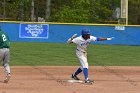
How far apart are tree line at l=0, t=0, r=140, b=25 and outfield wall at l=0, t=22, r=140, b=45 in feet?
45.3

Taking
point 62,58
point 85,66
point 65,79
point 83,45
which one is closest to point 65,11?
point 62,58

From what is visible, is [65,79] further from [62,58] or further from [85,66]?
[62,58]

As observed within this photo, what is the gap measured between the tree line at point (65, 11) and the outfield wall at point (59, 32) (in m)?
13.8

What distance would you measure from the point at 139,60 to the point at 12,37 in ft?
44.9

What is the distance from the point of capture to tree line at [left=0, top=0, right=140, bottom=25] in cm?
5194

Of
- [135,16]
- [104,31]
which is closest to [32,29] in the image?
[104,31]

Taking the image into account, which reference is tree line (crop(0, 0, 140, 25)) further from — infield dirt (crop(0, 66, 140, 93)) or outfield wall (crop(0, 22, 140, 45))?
infield dirt (crop(0, 66, 140, 93))

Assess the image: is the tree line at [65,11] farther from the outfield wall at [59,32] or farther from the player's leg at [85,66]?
the player's leg at [85,66]

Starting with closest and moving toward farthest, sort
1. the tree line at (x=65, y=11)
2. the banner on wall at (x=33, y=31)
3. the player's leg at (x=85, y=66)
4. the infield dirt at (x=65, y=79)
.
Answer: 1. the infield dirt at (x=65, y=79)
2. the player's leg at (x=85, y=66)
3. the banner on wall at (x=33, y=31)
4. the tree line at (x=65, y=11)

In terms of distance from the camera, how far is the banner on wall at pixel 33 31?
3597 cm

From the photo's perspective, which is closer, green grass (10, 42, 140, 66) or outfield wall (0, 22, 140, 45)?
green grass (10, 42, 140, 66)

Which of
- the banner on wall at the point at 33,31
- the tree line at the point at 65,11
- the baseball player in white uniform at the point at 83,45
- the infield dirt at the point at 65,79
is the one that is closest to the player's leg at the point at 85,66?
the baseball player in white uniform at the point at 83,45

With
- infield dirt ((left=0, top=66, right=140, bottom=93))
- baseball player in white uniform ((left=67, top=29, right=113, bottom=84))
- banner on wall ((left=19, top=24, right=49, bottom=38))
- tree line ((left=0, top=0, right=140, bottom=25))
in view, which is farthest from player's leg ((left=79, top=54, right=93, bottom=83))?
tree line ((left=0, top=0, right=140, bottom=25))

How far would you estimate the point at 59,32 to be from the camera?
120 ft
